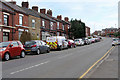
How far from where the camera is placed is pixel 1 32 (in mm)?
25500

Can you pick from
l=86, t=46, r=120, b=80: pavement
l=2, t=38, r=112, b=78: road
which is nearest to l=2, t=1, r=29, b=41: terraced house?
l=2, t=38, r=112, b=78: road

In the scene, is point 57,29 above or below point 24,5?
below

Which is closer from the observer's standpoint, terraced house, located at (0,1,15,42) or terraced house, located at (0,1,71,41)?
terraced house, located at (0,1,15,42)

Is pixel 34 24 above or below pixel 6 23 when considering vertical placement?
above

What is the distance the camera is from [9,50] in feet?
48.5

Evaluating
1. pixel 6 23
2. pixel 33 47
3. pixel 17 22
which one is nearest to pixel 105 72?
pixel 33 47

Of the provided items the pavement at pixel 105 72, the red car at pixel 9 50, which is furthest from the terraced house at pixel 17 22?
the pavement at pixel 105 72

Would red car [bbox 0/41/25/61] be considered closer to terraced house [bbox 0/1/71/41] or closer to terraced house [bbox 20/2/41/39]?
terraced house [bbox 0/1/71/41]

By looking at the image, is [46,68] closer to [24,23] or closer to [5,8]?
[5,8]

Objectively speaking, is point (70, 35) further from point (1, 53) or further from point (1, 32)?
point (1, 53)

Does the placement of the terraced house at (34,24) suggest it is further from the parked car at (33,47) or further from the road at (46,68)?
the road at (46,68)

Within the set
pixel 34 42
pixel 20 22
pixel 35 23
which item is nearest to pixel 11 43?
pixel 34 42

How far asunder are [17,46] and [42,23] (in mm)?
24585

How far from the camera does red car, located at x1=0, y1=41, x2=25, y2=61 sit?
14118 mm
